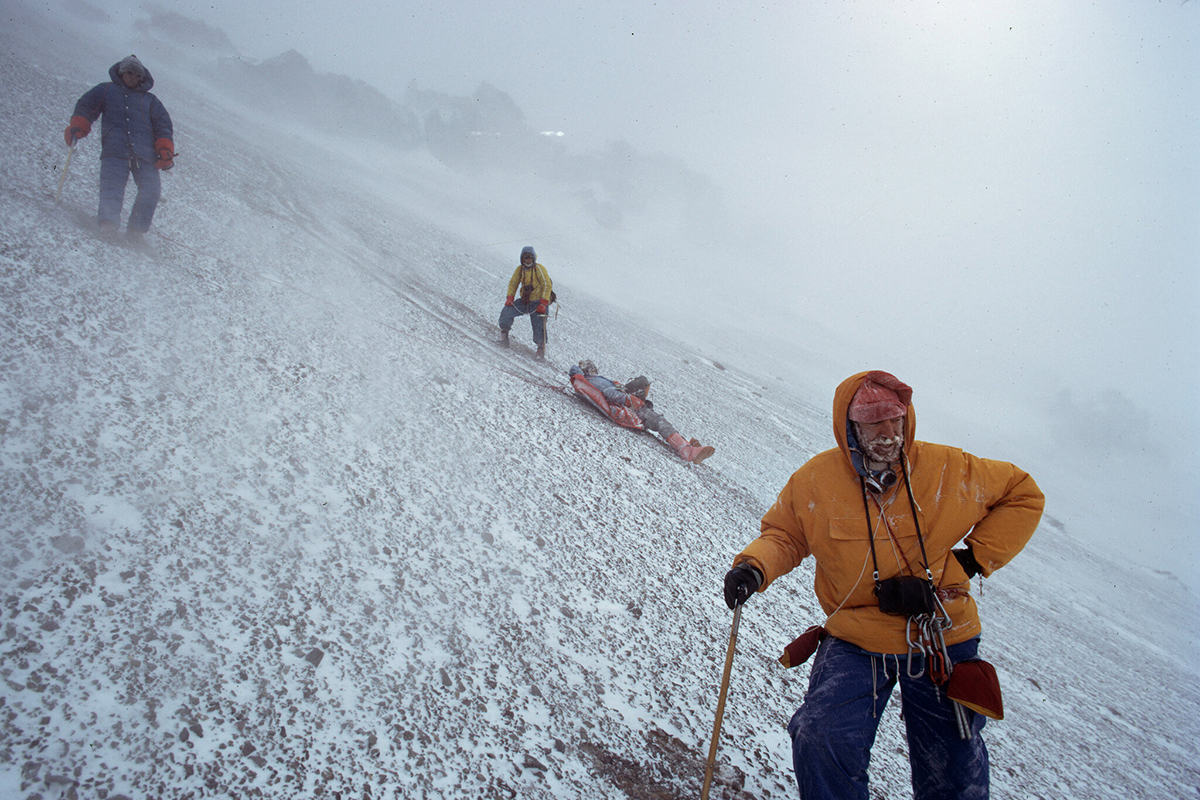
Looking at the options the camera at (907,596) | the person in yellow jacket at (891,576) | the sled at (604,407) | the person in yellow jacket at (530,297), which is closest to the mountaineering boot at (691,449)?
the sled at (604,407)

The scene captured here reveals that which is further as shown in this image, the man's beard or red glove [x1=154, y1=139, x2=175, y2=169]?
red glove [x1=154, y1=139, x2=175, y2=169]

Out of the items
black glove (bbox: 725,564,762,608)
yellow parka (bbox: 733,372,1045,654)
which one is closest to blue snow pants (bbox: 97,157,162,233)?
black glove (bbox: 725,564,762,608)

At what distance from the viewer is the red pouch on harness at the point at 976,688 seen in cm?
178

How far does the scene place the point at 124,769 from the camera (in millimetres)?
1539

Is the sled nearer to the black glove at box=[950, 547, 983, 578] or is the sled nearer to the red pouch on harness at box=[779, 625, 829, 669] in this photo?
the red pouch on harness at box=[779, 625, 829, 669]

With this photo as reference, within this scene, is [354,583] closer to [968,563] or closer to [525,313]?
[968,563]

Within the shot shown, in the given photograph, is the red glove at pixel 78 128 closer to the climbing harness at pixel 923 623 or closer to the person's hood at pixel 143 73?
the person's hood at pixel 143 73

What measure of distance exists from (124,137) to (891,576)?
7.64 meters

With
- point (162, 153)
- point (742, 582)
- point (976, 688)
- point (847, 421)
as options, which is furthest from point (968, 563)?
point (162, 153)

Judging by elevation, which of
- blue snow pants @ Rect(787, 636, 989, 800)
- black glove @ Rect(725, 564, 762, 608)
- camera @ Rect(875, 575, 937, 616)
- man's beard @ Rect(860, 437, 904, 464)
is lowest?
blue snow pants @ Rect(787, 636, 989, 800)

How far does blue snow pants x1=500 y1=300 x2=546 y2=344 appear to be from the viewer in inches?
321

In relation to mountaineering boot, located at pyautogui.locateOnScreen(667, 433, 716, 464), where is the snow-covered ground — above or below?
below

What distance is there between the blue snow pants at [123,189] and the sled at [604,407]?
4.96m

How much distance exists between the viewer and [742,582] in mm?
2199
